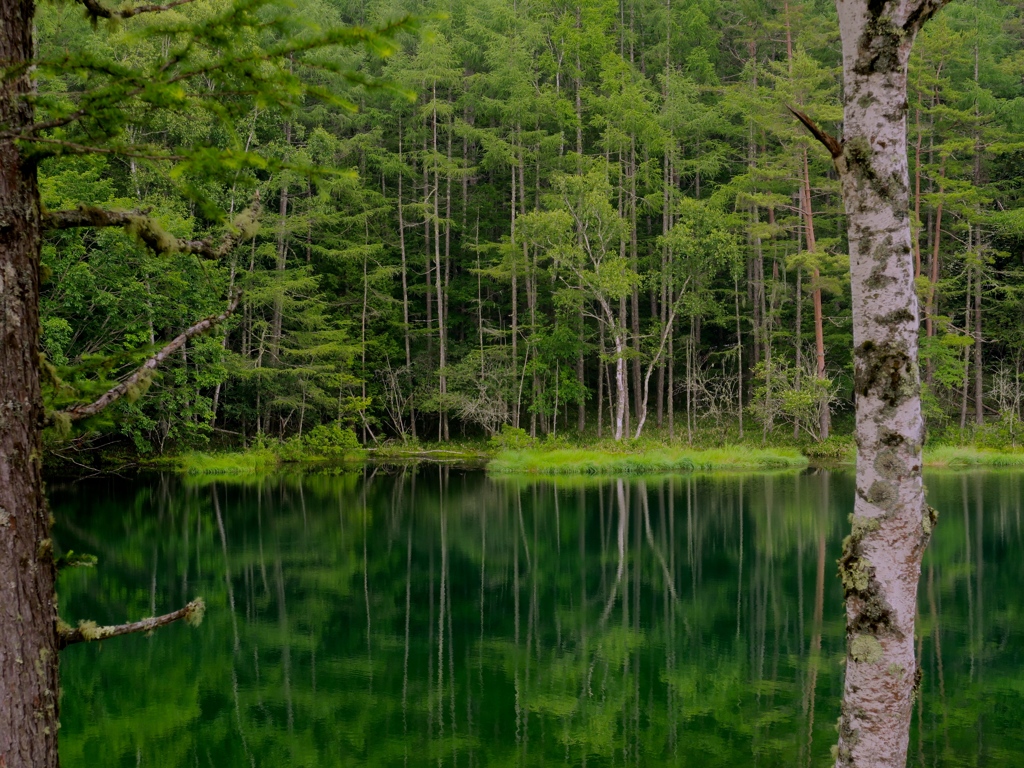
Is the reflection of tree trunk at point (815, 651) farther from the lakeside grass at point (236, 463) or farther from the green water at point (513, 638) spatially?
the lakeside grass at point (236, 463)

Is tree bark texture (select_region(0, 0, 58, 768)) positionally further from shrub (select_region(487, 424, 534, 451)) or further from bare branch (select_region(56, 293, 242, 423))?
shrub (select_region(487, 424, 534, 451))

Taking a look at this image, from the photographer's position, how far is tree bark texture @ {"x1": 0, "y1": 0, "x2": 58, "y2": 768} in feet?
7.88

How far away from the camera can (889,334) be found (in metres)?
3.23

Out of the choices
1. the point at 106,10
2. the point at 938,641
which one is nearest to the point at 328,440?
the point at 938,641

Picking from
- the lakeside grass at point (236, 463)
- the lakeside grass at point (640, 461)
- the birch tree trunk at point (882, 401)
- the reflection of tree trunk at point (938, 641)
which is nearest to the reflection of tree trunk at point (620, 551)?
the lakeside grass at point (640, 461)

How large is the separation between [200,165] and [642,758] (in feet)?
17.8

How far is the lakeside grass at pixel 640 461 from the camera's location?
24.6 m

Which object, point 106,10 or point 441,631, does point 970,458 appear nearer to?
Result: point 441,631

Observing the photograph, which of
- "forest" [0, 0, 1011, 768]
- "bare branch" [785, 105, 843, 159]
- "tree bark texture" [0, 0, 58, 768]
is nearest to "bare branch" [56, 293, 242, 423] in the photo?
"forest" [0, 0, 1011, 768]

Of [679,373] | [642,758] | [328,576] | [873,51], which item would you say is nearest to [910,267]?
[873,51]

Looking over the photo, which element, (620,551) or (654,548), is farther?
(654,548)

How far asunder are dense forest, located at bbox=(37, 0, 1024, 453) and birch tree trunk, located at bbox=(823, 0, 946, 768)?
21887mm

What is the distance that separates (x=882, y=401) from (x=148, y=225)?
2.85 metres

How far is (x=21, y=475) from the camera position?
247 cm
